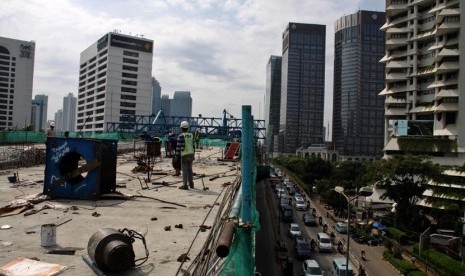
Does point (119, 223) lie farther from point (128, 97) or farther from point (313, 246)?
point (128, 97)

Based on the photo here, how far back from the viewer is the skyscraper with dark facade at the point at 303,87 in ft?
456

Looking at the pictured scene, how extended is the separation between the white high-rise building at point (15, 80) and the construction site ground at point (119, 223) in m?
114

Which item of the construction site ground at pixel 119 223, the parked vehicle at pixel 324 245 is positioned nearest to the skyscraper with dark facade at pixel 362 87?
the parked vehicle at pixel 324 245

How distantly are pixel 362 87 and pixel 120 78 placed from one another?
222 feet

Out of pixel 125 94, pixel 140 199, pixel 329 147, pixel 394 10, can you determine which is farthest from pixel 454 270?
pixel 329 147

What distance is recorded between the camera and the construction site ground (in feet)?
14.6

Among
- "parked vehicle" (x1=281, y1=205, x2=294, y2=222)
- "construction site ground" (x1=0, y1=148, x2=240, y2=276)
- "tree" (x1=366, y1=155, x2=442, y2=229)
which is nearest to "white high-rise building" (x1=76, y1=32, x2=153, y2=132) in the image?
"parked vehicle" (x1=281, y1=205, x2=294, y2=222)

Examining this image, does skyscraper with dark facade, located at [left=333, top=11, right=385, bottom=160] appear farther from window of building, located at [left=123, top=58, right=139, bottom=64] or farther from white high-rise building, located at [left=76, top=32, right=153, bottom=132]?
window of building, located at [left=123, top=58, right=139, bottom=64]

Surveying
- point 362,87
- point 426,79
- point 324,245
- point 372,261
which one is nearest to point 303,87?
point 362,87

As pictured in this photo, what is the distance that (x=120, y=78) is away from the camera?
10162 cm

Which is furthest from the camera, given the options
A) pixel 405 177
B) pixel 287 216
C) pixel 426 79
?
pixel 426 79

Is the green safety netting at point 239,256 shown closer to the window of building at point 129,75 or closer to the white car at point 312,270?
the white car at point 312,270

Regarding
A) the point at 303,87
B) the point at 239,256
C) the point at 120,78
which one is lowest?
the point at 239,256

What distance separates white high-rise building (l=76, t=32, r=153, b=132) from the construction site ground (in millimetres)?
91331
